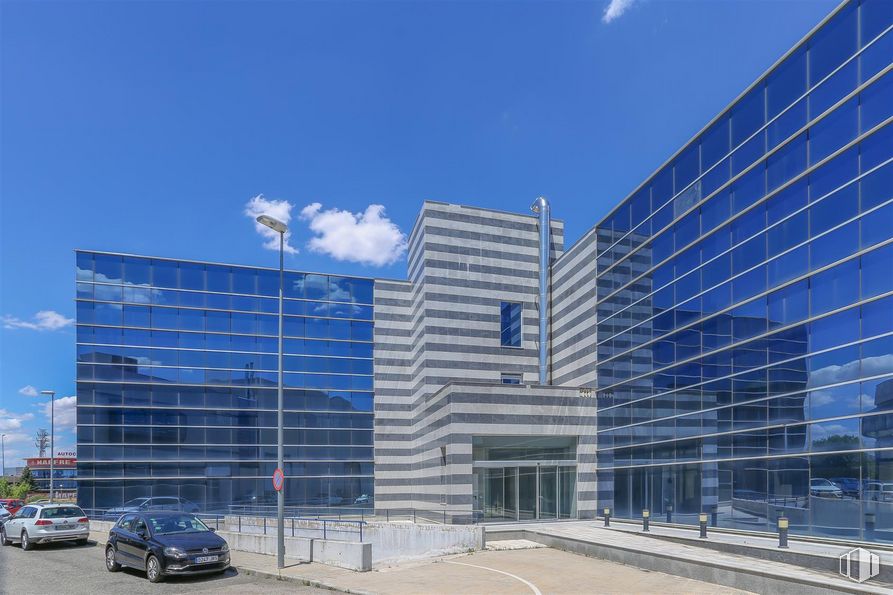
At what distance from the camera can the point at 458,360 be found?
127ft

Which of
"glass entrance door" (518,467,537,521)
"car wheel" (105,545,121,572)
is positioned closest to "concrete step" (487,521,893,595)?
"glass entrance door" (518,467,537,521)

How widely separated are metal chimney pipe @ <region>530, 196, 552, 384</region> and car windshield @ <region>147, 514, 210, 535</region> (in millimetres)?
22850

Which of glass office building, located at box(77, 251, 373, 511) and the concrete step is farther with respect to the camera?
glass office building, located at box(77, 251, 373, 511)

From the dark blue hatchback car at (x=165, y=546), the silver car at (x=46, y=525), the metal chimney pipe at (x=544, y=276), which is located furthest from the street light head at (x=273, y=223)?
the metal chimney pipe at (x=544, y=276)

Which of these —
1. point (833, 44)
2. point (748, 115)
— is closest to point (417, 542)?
point (748, 115)

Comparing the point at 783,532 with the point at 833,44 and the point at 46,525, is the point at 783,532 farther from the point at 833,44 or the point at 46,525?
the point at 46,525

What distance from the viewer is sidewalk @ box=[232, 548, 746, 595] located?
1484 cm

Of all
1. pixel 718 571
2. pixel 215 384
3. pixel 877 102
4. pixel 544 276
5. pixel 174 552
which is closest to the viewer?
pixel 718 571

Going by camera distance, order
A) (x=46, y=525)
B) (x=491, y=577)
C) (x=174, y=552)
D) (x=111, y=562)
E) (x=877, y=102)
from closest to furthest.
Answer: (x=174, y=552) → (x=491, y=577) → (x=111, y=562) → (x=877, y=102) → (x=46, y=525)

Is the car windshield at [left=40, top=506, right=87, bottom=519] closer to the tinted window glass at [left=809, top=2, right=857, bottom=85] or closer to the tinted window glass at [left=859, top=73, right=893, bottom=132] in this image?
the tinted window glass at [left=859, top=73, right=893, bottom=132]

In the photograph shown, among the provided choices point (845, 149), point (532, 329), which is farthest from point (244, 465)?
point (845, 149)

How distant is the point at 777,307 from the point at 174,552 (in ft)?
60.9

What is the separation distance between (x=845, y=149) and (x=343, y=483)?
34.0 meters

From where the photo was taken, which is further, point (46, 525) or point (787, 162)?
point (46, 525)
